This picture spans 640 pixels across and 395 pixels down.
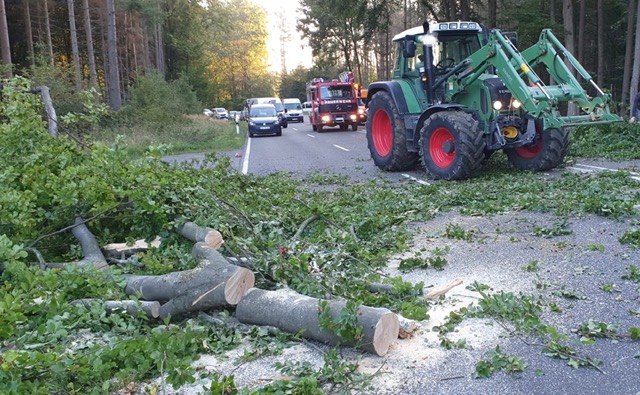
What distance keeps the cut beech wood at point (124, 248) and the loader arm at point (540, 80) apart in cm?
673

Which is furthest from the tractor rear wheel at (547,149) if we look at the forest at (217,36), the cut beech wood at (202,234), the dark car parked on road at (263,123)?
the dark car parked on road at (263,123)

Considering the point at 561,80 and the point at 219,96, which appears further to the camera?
the point at 219,96

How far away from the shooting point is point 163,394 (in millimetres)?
3393

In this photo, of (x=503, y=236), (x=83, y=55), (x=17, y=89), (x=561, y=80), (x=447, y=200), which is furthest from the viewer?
(x=83, y=55)

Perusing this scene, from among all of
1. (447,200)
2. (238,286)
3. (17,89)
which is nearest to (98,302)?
(238,286)

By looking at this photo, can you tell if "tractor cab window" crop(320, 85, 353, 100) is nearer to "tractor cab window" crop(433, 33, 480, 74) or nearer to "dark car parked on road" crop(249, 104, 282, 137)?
"dark car parked on road" crop(249, 104, 282, 137)

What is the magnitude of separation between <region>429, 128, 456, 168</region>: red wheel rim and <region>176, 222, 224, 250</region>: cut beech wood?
20.7ft

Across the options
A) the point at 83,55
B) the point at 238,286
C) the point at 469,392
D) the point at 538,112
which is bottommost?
the point at 469,392

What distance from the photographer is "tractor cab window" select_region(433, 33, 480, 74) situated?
11.7 metres

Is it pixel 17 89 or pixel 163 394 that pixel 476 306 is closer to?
pixel 163 394

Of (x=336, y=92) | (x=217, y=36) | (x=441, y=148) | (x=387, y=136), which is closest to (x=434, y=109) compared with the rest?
(x=441, y=148)

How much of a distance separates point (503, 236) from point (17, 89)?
6.34m

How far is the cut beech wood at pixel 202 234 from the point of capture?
17.5 ft

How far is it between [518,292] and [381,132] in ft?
31.2
